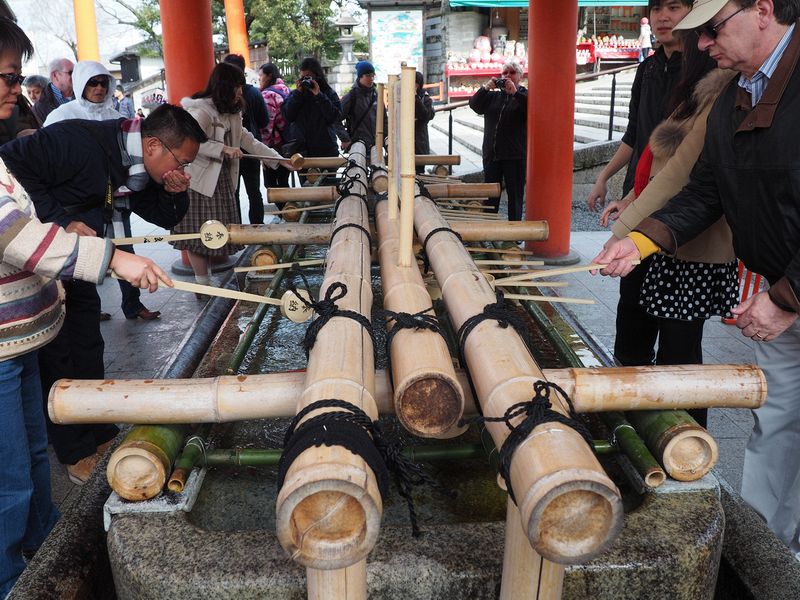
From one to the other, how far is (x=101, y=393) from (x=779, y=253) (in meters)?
2.13

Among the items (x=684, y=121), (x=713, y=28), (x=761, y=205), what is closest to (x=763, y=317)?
(x=761, y=205)

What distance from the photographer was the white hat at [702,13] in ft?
6.47

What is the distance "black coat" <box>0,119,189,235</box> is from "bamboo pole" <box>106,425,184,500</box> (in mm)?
1191

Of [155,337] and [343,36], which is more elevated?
[343,36]

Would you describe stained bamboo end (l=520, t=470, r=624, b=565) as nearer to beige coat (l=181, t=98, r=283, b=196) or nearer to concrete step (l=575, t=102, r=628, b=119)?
beige coat (l=181, t=98, r=283, b=196)

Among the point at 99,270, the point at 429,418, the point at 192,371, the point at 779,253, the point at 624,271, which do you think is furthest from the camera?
the point at 192,371

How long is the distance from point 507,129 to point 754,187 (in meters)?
5.02

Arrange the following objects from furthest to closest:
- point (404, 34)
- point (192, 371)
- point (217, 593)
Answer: point (404, 34), point (192, 371), point (217, 593)

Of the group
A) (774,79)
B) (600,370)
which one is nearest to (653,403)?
(600,370)

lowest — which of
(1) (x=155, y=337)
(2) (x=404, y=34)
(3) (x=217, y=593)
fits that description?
(1) (x=155, y=337)

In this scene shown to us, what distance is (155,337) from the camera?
4.71m

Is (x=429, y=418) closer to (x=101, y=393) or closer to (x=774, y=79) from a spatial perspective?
(x=101, y=393)

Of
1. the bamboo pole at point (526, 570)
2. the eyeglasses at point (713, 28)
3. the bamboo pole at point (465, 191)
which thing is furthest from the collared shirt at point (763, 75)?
the bamboo pole at point (465, 191)

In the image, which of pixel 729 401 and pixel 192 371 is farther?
pixel 192 371
